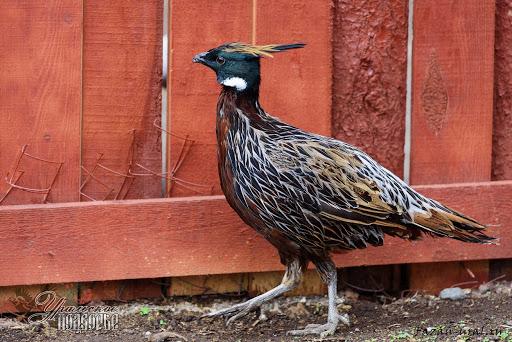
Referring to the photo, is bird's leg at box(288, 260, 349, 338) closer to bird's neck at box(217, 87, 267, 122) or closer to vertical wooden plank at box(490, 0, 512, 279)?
bird's neck at box(217, 87, 267, 122)

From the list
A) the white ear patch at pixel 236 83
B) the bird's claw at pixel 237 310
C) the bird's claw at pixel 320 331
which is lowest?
the bird's claw at pixel 320 331

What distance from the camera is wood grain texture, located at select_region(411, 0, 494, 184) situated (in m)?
5.25

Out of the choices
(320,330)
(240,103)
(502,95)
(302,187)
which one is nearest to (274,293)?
(320,330)

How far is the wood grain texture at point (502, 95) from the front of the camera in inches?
212

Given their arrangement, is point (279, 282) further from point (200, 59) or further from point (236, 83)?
point (200, 59)

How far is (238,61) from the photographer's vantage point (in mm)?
4656

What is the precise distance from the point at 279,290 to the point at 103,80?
1371mm

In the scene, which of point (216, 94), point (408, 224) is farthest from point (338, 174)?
point (216, 94)

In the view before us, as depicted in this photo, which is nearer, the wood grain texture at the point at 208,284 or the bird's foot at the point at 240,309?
the bird's foot at the point at 240,309

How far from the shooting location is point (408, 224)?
4.81 metres

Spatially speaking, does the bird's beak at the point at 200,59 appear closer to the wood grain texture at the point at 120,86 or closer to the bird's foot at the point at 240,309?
the wood grain texture at the point at 120,86

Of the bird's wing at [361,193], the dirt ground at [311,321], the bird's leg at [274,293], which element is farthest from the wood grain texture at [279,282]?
the bird's wing at [361,193]

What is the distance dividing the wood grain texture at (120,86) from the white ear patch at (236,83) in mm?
444

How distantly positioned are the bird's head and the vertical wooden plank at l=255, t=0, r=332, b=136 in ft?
1.07
